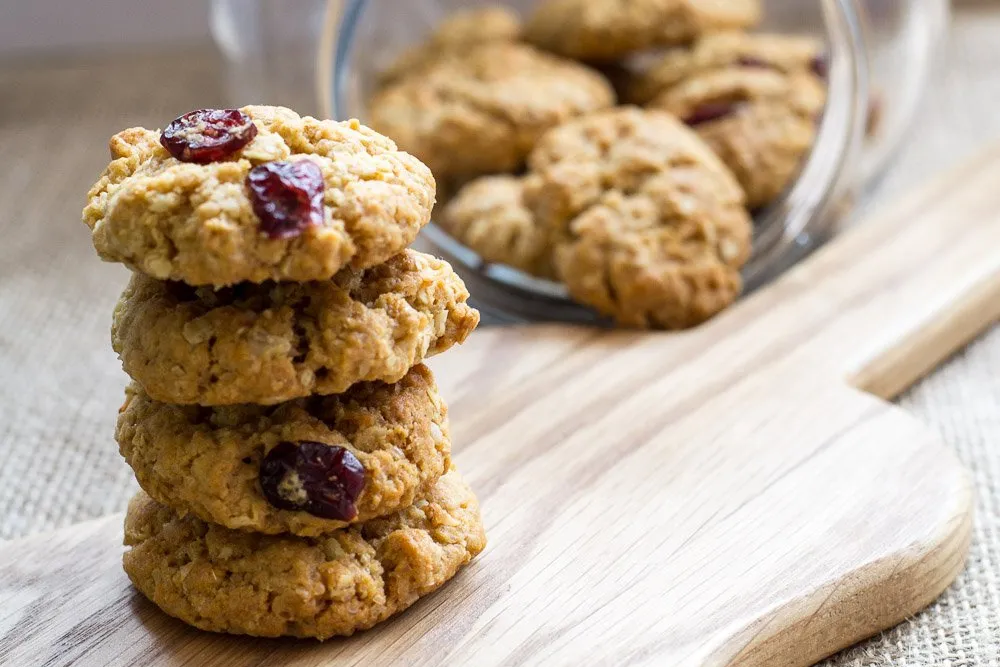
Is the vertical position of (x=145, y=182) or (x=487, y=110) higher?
(x=145, y=182)

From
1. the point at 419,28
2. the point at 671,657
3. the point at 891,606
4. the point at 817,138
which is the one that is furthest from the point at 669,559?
the point at 419,28

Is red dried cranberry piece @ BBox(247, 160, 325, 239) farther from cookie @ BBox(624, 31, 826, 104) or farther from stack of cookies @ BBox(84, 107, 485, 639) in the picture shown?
cookie @ BBox(624, 31, 826, 104)

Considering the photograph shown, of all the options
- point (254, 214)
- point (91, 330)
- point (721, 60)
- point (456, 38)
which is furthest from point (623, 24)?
point (254, 214)

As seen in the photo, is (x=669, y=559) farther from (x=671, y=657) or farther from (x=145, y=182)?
(x=145, y=182)

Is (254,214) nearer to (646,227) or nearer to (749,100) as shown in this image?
(646,227)

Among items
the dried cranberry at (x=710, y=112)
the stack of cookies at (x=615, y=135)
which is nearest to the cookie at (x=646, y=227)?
the stack of cookies at (x=615, y=135)

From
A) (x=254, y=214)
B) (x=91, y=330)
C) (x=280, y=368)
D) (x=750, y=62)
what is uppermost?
(x=254, y=214)
